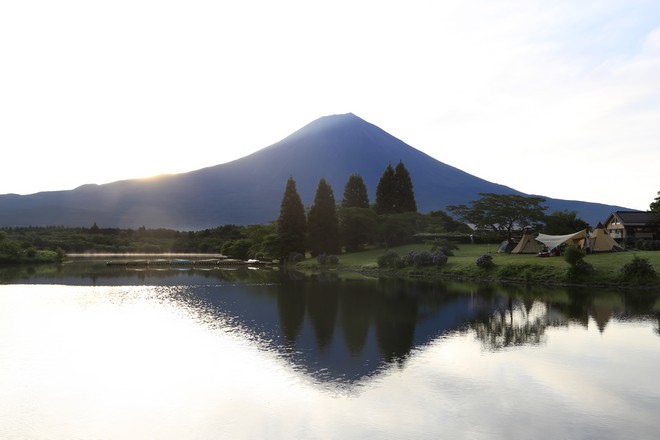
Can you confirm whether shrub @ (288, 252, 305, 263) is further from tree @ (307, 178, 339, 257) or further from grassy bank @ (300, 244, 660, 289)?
grassy bank @ (300, 244, 660, 289)

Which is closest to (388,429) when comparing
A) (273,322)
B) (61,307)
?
(273,322)

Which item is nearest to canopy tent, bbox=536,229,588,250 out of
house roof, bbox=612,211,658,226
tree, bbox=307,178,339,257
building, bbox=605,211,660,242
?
building, bbox=605,211,660,242

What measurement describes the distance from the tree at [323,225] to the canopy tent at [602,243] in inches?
1503

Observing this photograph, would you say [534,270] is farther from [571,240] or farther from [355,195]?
[355,195]

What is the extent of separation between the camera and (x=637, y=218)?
68625mm

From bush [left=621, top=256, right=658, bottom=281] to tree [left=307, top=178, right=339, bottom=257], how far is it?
45.3 metres

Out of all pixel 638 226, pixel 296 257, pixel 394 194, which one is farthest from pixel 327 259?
pixel 638 226

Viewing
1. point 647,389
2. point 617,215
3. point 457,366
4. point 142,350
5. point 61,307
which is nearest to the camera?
point 647,389

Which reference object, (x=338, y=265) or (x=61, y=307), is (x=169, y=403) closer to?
(x=61, y=307)

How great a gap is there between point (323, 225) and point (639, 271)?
47.4 m

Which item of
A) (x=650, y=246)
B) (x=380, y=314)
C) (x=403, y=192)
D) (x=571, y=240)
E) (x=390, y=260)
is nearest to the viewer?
(x=380, y=314)

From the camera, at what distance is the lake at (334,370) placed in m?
13.3

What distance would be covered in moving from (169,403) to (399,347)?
10181 mm

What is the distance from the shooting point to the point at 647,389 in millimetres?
16156
